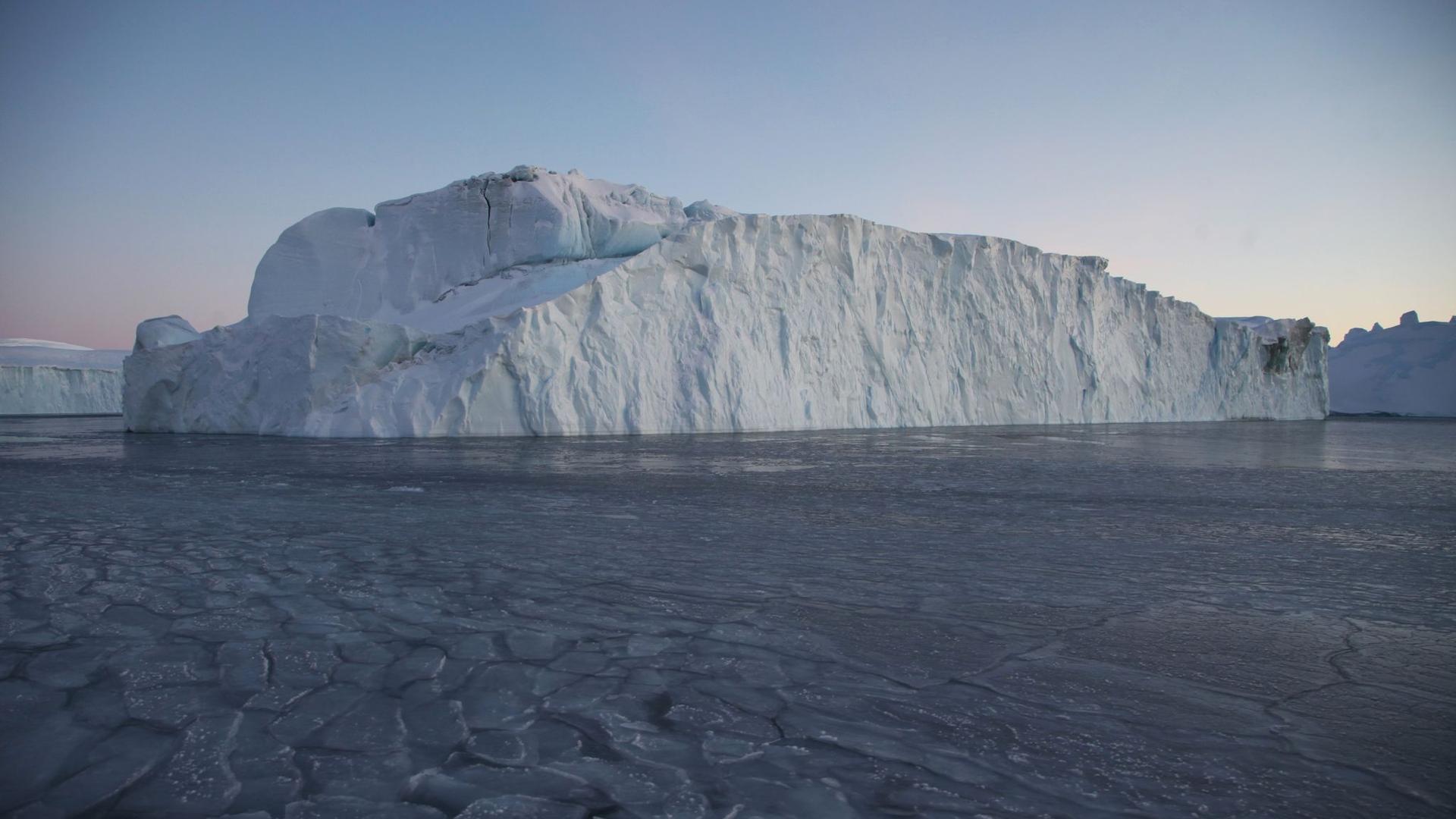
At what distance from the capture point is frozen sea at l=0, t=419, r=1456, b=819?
67.1 inches

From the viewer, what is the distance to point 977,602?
320 centimetres

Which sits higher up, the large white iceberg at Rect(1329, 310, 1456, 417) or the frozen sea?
the large white iceberg at Rect(1329, 310, 1456, 417)

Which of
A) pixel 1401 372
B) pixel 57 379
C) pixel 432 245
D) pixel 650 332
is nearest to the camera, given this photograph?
pixel 650 332

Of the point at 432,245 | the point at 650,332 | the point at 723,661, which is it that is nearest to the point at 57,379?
the point at 432,245

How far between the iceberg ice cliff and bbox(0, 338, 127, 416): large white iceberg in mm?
20643

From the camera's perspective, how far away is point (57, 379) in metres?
35.2

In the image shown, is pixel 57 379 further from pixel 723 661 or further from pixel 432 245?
pixel 723 661

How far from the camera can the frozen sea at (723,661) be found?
1.70 metres

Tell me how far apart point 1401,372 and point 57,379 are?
58927 millimetres

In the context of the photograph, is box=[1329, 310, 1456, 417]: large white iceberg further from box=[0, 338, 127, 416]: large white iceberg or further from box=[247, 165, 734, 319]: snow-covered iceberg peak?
box=[0, 338, 127, 416]: large white iceberg

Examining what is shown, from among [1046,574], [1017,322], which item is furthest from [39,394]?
[1046,574]

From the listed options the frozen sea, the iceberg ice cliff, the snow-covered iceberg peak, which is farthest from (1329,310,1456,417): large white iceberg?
the frozen sea

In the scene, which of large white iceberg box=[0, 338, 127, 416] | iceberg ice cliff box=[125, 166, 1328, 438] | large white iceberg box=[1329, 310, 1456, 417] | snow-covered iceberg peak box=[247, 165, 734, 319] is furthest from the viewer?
large white iceberg box=[1329, 310, 1456, 417]

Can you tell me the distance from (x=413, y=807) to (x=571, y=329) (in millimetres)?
14527
